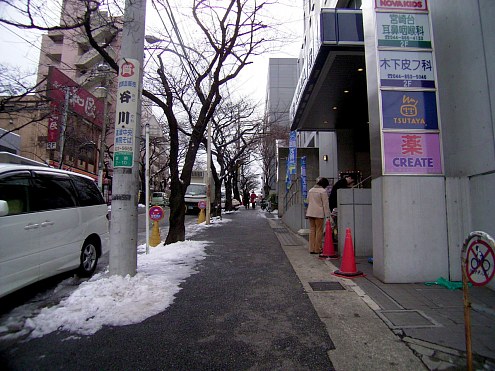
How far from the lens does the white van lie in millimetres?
3943

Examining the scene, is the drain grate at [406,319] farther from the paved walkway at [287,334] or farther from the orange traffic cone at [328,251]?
the orange traffic cone at [328,251]

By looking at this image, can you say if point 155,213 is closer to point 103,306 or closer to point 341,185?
point 103,306

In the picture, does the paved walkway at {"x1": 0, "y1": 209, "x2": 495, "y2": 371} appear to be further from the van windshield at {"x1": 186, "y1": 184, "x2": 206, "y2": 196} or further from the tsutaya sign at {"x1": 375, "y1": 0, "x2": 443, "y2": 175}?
the van windshield at {"x1": 186, "y1": 184, "x2": 206, "y2": 196}

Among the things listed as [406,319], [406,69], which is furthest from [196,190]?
[406,319]

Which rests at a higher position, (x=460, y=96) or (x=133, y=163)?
(x=460, y=96)

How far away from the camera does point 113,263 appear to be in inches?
193

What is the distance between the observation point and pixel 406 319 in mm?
3723

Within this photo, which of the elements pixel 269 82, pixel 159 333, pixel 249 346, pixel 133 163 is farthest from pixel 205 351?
pixel 269 82

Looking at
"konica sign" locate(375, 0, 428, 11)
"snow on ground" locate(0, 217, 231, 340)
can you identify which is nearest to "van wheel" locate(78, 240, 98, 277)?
"snow on ground" locate(0, 217, 231, 340)

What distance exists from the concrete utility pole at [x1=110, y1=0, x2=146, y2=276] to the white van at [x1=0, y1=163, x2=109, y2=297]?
796 millimetres

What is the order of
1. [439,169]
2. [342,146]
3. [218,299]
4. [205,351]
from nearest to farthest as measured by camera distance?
[205,351] → [218,299] → [439,169] → [342,146]

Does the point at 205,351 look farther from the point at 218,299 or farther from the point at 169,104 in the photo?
the point at 169,104

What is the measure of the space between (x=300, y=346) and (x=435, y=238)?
10.6 feet

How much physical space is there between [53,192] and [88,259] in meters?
1.44
